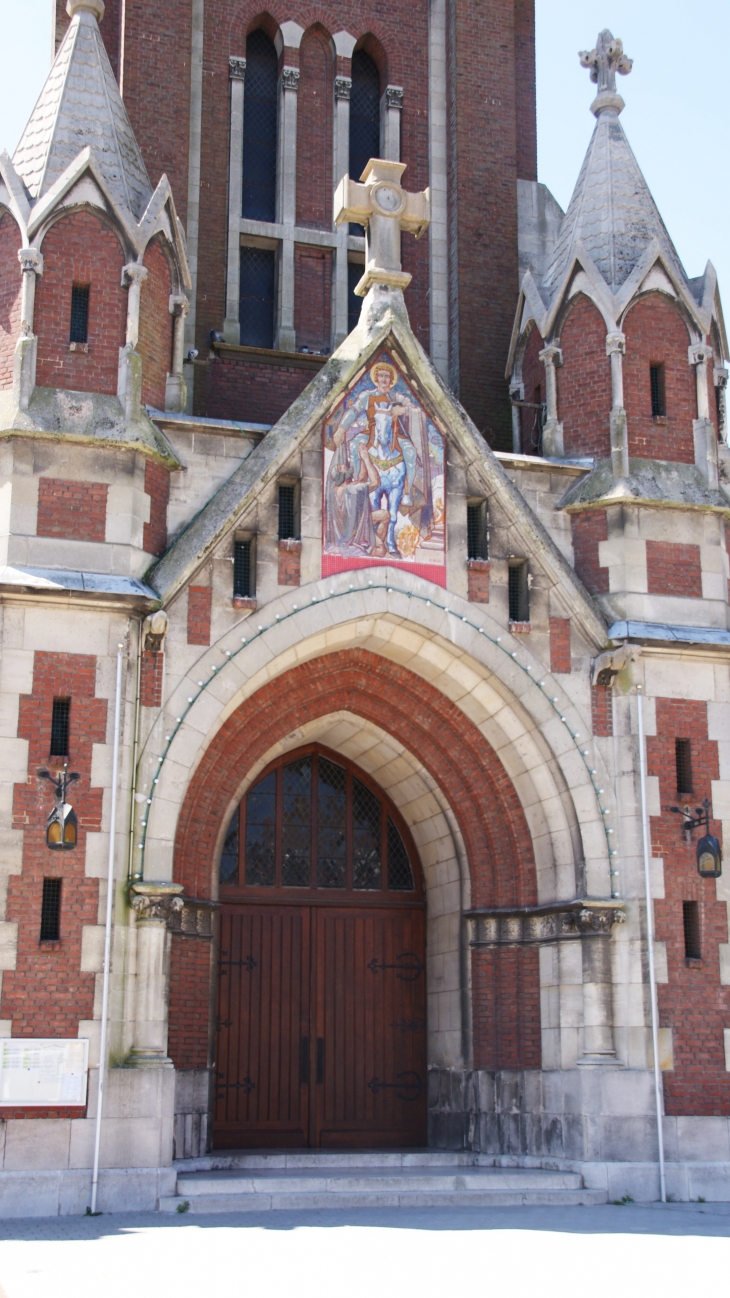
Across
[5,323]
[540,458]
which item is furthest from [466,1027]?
[5,323]

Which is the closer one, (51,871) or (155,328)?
(51,871)

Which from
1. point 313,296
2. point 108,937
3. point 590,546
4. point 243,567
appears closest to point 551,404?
point 590,546

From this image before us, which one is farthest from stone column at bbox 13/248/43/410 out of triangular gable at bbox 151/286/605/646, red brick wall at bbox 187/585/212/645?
red brick wall at bbox 187/585/212/645

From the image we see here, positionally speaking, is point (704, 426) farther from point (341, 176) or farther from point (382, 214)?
point (341, 176)

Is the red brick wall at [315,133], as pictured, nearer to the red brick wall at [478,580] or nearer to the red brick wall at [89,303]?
the red brick wall at [89,303]

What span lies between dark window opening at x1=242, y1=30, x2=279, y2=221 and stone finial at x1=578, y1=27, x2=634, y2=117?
13.7ft

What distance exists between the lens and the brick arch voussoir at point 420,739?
617 inches

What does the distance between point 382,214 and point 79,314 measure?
3.49 metres

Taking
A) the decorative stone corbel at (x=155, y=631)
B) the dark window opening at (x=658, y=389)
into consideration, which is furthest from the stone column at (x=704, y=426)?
the decorative stone corbel at (x=155, y=631)

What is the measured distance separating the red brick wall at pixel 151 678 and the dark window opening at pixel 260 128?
25.8 ft

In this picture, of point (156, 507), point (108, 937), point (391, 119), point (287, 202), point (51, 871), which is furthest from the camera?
point (391, 119)

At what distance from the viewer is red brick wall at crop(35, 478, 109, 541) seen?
47.6 feet

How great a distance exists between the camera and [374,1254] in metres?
10.7

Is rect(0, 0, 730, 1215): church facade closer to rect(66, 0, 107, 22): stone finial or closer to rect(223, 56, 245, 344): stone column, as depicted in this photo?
rect(66, 0, 107, 22): stone finial
